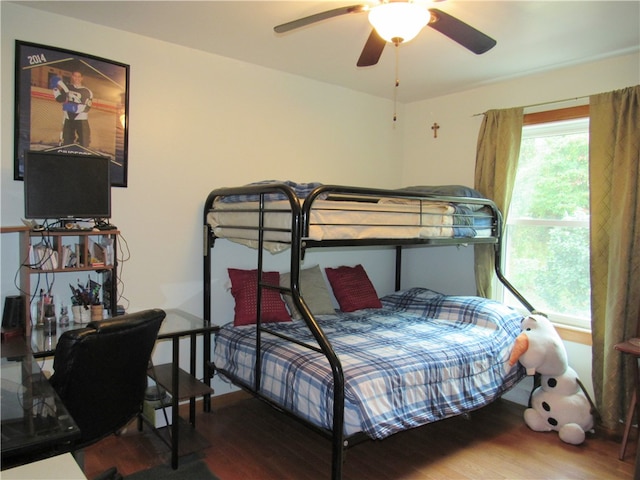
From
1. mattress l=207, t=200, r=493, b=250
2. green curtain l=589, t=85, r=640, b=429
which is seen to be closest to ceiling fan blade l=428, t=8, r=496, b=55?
mattress l=207, t=200, r=493, b=250

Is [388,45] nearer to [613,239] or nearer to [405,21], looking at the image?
[405,21]

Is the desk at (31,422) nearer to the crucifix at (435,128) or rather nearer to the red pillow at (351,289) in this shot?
the red pillow at (351,289)

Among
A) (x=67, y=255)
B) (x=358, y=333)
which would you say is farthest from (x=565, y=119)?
(x=67, y=255)

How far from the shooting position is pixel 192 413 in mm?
2752

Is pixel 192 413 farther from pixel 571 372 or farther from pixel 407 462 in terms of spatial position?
pixel 571 372

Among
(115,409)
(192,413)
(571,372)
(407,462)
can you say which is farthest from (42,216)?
(571,372)

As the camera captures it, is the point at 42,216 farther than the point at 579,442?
No

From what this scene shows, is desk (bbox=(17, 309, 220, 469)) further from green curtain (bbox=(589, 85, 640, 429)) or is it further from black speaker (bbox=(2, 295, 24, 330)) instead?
green curtain (bbox=(589, 85, 640, 429))

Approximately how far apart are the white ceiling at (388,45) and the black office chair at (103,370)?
167cm

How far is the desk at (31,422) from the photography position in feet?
3.72

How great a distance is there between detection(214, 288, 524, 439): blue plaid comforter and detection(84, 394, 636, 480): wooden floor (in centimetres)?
33

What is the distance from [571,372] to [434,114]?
240 centimetres

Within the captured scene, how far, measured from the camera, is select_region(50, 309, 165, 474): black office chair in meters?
1.60

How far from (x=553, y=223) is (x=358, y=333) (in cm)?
171
